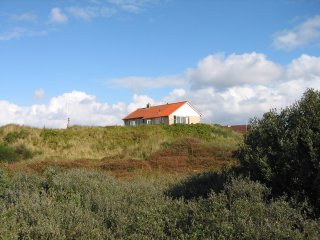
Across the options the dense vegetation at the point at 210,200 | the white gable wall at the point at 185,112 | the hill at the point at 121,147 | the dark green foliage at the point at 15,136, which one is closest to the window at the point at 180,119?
the white gable wall at the point at 185,112

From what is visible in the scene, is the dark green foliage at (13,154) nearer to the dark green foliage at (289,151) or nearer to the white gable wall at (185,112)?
the dark green foliage at (289,151)

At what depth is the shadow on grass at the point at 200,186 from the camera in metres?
8.20

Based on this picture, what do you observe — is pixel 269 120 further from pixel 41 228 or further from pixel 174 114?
pixel 174 114

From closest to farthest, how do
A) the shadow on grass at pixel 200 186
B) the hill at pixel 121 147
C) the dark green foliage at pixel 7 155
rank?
the shadow on grass at pixel 200 186
the hill at pixel 121 147
the dark green foliage at pixel 7 155

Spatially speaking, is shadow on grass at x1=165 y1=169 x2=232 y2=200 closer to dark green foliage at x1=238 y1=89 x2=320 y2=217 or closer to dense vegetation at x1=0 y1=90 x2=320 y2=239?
dense vegetation at x1=0 y1=90 x2=320 y2=239

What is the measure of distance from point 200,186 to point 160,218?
9.74 feet

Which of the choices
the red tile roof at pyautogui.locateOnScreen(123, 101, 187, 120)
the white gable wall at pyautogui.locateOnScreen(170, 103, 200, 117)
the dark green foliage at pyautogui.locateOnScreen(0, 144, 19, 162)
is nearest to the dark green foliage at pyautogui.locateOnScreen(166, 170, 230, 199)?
the dark green foliage at pyautogui.locateOnScreen(0, 144, 19, 162)

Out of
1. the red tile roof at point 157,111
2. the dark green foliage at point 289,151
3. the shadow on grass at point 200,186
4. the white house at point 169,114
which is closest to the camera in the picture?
the dark green foliage at point 289,151

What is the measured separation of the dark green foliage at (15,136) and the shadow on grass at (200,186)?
27070mm

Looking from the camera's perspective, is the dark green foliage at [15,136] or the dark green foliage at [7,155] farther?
the dark green foliage at [15,136]

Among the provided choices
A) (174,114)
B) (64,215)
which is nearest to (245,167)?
(64,215)

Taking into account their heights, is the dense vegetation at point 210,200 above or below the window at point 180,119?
below

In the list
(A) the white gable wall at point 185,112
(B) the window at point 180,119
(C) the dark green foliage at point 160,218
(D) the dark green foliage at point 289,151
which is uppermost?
(A) the white gable wall at point 185,112

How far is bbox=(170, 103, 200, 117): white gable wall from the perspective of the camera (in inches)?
2214
